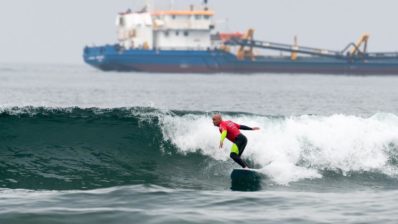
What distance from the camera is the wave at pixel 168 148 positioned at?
17906 millimetres

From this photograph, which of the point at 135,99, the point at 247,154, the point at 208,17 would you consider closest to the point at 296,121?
the point at 247,154

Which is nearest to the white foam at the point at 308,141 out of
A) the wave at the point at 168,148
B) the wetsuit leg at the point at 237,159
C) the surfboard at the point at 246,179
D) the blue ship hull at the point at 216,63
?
the wave at the point at 168,148

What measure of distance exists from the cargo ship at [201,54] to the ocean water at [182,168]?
75801 millimetres

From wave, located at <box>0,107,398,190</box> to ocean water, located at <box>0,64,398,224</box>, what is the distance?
0.10ft

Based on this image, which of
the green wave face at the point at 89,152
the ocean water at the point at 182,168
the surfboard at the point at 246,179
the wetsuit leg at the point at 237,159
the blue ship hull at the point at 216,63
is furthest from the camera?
the blue ship hull at the point at 216,63

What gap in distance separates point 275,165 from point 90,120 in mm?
6748

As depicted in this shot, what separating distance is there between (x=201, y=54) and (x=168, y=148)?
260 ft

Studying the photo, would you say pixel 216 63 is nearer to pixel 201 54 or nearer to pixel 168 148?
pixel 201 54

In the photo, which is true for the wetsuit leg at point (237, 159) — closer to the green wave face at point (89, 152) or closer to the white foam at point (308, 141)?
the green wave face at point (89, 152)

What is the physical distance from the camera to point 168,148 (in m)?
20.4

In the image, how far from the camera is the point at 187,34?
10369 cm

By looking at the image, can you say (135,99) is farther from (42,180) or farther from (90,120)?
(42,180)

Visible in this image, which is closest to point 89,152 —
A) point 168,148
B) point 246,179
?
point 168,148

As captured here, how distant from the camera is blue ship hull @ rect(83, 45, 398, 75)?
3863 inches
